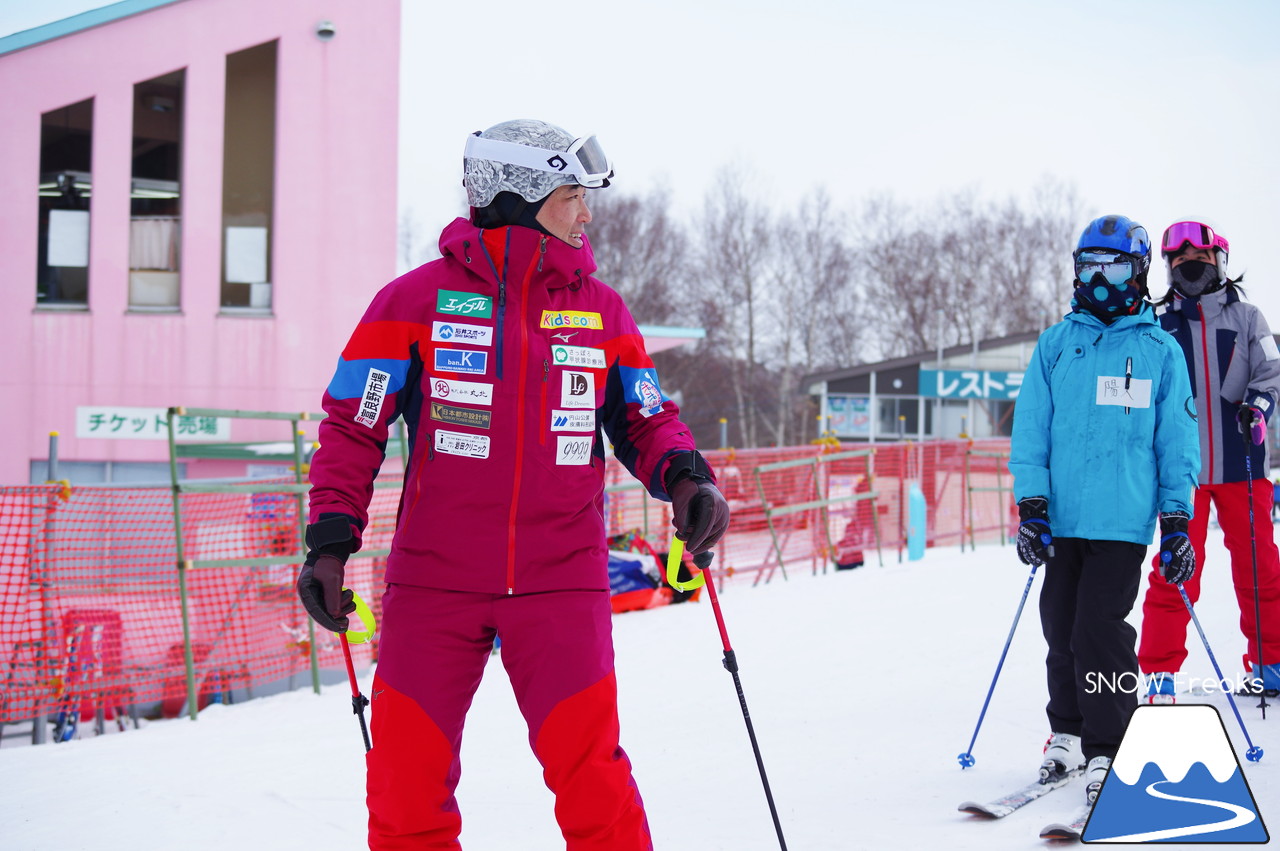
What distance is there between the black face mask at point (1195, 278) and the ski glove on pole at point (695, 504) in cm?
312

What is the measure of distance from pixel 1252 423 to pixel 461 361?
3.56 m

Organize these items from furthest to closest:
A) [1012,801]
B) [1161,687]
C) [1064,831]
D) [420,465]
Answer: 1. [1161,687]
2. [1012,801]
3. [1064,831]
4. [420,465]

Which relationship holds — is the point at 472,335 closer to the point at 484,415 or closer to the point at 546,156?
the point at 484,415

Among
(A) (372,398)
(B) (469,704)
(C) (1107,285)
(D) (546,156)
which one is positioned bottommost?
(B) (469,704)

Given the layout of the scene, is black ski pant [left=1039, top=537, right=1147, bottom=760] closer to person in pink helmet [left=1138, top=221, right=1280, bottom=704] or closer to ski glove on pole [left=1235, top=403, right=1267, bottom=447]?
person in pink helmet [left=1138, top=221, right=1280, bottom=704]

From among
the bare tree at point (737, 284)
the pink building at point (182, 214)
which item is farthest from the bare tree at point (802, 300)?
the pink building at point (182, 214)

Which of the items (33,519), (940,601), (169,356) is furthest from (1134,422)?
(169,356)

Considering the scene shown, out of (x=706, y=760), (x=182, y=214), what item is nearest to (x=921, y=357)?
(x=182, y=214)

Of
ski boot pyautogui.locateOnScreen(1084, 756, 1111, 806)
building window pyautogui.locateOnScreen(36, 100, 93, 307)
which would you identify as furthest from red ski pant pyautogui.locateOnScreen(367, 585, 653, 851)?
building window pyautogui.locateOnScreen(36, 100, 93, 307)

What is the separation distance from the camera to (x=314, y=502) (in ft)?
7.63

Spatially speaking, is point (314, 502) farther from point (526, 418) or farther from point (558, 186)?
point (558, 186)

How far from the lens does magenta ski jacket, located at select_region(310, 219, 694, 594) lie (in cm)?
228

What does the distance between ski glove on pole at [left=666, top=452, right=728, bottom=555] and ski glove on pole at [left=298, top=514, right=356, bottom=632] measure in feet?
2.28

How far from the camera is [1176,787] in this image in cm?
335
